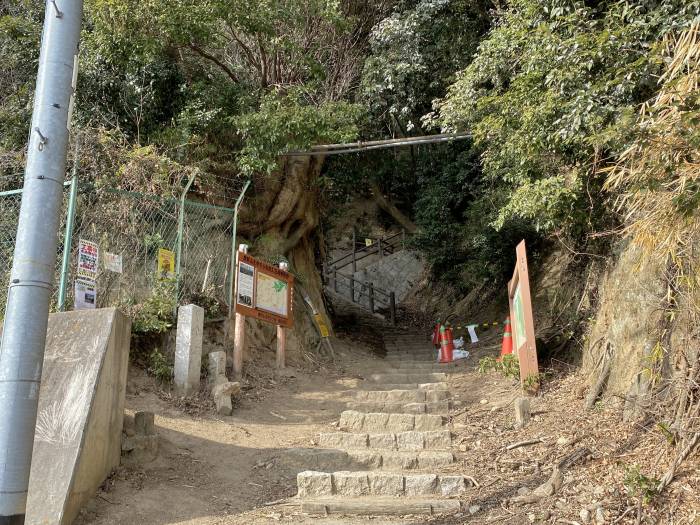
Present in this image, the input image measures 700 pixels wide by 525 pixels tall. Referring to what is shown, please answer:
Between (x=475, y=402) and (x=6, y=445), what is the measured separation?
249 inches

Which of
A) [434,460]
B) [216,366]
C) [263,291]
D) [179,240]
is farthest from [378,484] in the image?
[179,240]

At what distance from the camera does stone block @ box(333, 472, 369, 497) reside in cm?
573

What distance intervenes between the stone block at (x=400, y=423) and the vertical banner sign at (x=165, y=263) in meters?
3.51

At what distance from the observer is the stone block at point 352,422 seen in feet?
25.4

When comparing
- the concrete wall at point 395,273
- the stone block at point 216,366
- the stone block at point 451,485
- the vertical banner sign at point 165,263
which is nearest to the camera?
the stone block at point 451,485

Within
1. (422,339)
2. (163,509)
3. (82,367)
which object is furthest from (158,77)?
(422,339)

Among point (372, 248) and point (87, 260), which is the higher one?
point (372, 248)

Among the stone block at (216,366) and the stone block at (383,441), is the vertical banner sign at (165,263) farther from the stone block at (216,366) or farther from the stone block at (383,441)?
the stone block at (383,441)

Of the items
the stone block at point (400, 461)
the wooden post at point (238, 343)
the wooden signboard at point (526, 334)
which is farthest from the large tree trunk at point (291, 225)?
the stone block at point (400, 461)

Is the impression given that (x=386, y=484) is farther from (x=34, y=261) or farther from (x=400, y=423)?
(x=34, y=261)

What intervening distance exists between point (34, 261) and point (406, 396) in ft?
20.7

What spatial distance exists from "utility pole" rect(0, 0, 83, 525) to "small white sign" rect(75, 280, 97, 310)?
14.2 ft

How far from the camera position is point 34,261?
333cm

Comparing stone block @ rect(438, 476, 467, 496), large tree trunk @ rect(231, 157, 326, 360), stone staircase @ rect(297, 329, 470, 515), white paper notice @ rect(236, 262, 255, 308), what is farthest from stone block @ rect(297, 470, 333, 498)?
large tree trunk @ rect(231, 157, 326, 360)
